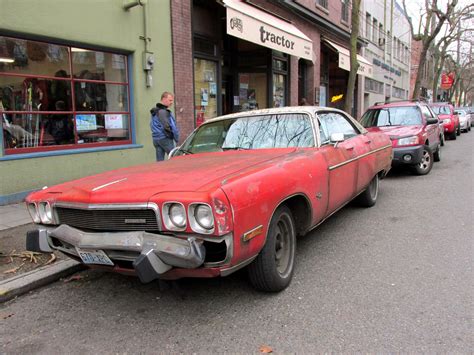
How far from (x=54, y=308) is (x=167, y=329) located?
113cm

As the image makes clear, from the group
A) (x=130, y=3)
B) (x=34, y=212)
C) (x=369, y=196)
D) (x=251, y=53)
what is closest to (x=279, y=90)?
(x=251, y=53)

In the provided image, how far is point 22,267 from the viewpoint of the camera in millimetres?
4023

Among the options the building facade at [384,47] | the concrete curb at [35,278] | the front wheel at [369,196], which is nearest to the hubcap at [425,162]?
the front wheel at [369,196]

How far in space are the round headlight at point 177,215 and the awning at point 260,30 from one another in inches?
301

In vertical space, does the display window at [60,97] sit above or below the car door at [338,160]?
above

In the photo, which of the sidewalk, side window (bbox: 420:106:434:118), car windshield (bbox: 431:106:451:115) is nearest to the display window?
the sidewalk

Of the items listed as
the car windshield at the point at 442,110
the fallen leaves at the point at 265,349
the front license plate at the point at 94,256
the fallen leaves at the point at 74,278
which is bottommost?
the fallen leaves at the point at 74,278

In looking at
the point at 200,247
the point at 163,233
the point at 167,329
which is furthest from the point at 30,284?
the point at 200,247

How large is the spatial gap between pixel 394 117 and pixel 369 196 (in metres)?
4.07

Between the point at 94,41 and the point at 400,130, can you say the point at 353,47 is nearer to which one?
the point at 400,130

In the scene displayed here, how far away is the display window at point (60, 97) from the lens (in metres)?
6.65

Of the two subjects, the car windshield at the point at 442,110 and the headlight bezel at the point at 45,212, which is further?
the car windshield at the point at 442,110

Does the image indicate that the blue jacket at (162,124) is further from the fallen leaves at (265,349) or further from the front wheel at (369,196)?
the fallen leaves at (265,349)

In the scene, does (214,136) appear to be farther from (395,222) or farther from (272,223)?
(395,222)
